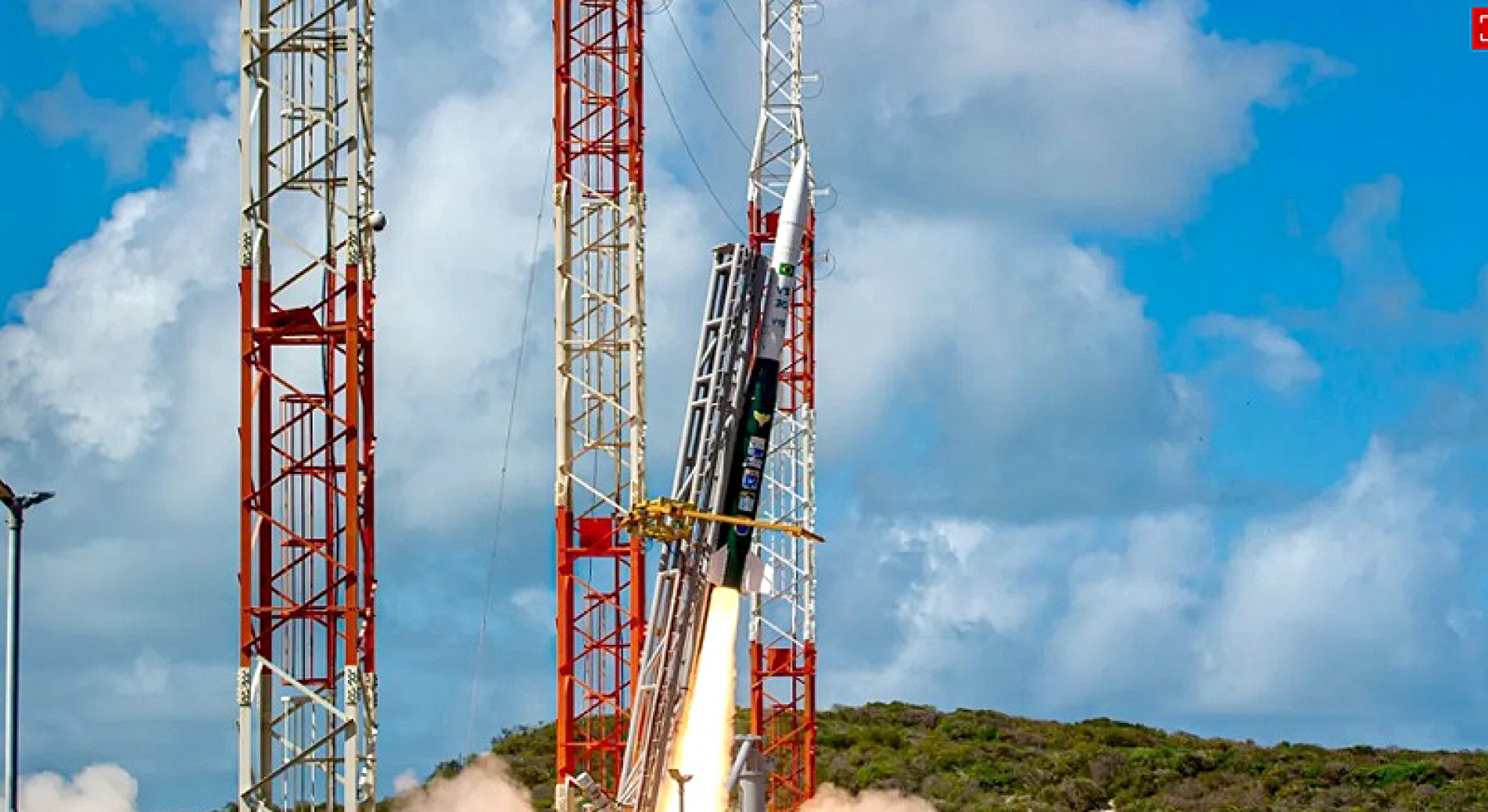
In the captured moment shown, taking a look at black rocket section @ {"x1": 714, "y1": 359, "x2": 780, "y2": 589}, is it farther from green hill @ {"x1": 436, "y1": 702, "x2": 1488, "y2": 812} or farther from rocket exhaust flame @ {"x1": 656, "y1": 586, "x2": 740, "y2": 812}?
green hill @ {"x1": 436, "y1": 702, "x2": 1488, "y2": 812}

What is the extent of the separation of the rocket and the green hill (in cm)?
3927

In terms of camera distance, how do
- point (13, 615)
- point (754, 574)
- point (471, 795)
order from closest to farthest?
point (13, 615) < point (754, 574) < point (471, 795)

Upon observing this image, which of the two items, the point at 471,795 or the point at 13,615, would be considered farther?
the point at 471,795

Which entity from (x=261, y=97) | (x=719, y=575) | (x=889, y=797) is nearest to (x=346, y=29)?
(x=261, y=97)

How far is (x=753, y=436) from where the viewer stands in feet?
182

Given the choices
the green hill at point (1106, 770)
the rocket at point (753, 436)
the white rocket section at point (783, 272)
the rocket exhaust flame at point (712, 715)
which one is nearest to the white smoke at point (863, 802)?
the green hill at point (1106, 770)

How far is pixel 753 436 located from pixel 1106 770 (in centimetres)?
4985

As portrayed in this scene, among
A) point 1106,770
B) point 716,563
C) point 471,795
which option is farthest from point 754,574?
point 1106,770

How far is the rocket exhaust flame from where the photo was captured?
185 ft

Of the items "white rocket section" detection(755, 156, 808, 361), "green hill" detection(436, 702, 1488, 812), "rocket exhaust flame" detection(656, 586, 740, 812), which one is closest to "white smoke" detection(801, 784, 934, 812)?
"green hill" detection(436, 702, 1488, 812)

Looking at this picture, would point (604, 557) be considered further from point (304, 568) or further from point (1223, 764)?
point (1223, 764)

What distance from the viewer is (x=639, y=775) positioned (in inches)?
2223

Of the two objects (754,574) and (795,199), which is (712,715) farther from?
(795,199)

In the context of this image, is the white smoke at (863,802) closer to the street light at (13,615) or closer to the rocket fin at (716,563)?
the rocket fin at (716,563)
